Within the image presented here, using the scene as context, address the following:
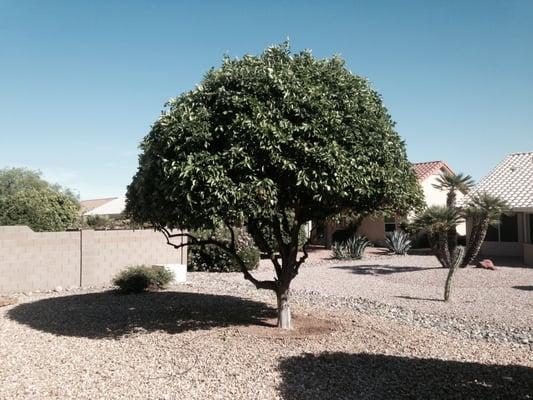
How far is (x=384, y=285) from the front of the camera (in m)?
14.5

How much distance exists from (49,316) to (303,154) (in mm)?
6580

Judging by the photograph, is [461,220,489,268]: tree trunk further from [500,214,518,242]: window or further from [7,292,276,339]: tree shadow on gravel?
[7,292,276,339]: tree shadow on gravel

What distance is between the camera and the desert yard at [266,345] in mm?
5680

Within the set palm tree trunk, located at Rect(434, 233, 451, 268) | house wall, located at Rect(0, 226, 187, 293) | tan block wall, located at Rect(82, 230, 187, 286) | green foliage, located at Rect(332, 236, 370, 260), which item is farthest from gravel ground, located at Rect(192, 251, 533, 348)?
house wall, located at Rect(0, 226, 187, 293)

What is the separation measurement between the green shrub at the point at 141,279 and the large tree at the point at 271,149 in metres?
5.10

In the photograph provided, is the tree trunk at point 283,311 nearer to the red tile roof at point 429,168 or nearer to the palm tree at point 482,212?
the palm tree at point 482,212

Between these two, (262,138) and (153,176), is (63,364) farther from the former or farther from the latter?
(262,138)

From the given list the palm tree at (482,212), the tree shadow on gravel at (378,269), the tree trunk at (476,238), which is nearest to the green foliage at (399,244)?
the tree shadow on gravel at (378,269)

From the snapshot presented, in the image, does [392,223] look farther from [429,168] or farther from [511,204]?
[511,204]

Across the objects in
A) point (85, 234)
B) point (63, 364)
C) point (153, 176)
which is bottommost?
point (63, 364)

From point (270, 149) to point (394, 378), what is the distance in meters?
3.28

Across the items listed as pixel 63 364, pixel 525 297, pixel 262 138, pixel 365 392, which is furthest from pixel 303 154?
pixel 525 297

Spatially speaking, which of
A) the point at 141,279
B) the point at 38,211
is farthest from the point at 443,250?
the point at 38,211

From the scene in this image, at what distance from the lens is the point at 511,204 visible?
→ 20.1 metres
